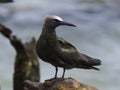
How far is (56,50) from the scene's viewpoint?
2955 millimetres

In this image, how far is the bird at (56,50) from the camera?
2.79 meters

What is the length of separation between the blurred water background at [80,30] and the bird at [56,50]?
8747 mm

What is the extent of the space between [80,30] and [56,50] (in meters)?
12.7

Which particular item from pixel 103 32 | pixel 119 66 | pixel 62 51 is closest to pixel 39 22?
pixel 103 32

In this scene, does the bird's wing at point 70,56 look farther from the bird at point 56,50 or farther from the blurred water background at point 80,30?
Result: the blurred water background at point 80,30

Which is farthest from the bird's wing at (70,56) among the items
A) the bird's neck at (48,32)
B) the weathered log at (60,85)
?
the weathered log at (60,85)

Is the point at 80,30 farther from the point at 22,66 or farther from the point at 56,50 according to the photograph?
the point at 56,50

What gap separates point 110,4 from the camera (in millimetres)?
16781

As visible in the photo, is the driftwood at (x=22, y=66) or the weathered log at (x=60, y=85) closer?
the weathered log at (x=60, y=85)

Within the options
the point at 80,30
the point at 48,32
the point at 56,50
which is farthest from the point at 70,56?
the point at 80,30

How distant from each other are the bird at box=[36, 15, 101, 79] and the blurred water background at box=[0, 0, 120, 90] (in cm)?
875

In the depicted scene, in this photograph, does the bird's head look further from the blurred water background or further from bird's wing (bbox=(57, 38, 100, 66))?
the blurred water background

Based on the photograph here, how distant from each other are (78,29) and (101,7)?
4.53 feet

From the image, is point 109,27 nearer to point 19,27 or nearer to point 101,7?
point 101,7
